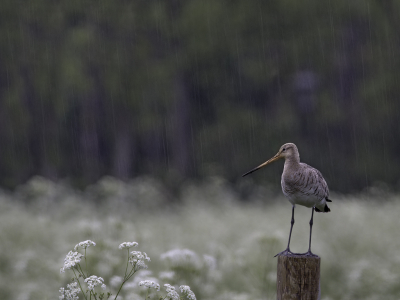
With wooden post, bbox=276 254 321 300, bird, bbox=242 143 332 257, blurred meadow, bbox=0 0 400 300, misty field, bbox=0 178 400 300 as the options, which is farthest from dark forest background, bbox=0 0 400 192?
wooden post, bbox=276 254 321 300

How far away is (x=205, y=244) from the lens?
27.7 feet

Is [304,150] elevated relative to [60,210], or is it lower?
elevated

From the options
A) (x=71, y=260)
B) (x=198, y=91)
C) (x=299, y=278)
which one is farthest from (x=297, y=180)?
(x=198, y=91)

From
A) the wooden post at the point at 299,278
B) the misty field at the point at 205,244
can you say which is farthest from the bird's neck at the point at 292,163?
the misty field at the point at 205,244

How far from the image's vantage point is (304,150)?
2123 centimetres

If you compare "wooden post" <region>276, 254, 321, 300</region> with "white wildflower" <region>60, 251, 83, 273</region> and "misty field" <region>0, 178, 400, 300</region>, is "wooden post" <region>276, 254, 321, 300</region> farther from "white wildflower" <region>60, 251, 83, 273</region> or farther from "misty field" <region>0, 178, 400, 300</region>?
"misty field" <region>0, 178, 400, 300</region>

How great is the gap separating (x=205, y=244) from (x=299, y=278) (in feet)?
14.7

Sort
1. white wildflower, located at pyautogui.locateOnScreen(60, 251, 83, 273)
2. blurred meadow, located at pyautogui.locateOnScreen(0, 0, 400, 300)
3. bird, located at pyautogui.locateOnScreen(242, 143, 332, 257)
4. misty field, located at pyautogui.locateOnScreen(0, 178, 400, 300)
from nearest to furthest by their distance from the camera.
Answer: white wildflower, located at pyautogui.locateOnScreen(60, 251, 83, 273) < bird, located at pyautogui.locateOnScreen(242, 143, 332, 257) < misty field, located at pyautogui.locateOnScreen(0, 178, 400, 300) < blurred meadow, located at pyautogui.locateOnScreen(0, 0, 400, 300)

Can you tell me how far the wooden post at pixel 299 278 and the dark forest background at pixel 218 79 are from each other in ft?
43.3

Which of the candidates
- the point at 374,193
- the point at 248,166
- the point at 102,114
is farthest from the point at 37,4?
the point at 374,193

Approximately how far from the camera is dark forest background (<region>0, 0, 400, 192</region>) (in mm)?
18750

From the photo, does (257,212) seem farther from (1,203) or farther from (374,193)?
(1,203)

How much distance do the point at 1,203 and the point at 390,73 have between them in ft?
45.5

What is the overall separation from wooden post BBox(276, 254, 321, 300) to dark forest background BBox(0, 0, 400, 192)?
13.2 meters
